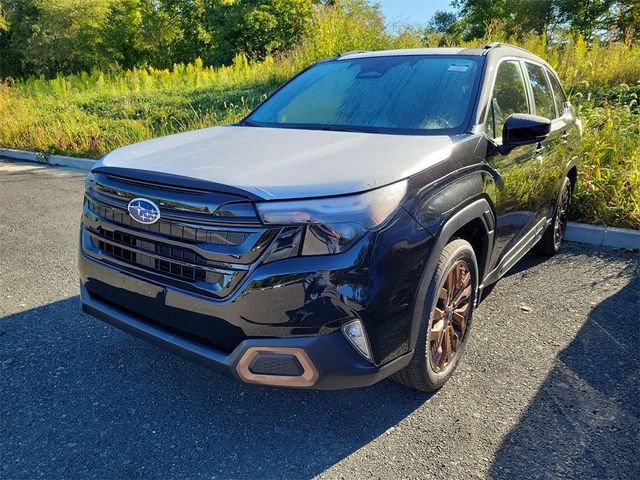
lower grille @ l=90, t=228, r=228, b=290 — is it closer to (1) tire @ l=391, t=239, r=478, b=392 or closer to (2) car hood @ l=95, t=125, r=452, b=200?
(2) car hood @ l=95, t=125, r=452, b=200

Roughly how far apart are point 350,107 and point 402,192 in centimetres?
124

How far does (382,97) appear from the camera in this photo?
3.09 meters

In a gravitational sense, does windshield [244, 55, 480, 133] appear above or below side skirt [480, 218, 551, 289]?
above

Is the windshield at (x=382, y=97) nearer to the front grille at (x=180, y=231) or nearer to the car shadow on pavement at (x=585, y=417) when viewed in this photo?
the front grille at (x=180, y=231)

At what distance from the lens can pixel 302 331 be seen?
6.30 feet

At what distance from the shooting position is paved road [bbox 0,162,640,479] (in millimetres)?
2133

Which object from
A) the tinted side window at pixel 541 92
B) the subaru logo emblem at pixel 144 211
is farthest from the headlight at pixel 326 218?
the tinted side window at pixel 541 92

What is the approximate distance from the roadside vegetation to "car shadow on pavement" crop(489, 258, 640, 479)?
106 inches

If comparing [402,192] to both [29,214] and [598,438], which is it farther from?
[29,214]

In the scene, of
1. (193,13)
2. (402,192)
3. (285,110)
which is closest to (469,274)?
(402,192)

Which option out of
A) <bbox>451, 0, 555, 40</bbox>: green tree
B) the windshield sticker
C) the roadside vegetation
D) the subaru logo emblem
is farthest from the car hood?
<bbox>451, 0, 555, 40</bbox>: green tree

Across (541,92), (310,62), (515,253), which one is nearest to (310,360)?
(515,253)

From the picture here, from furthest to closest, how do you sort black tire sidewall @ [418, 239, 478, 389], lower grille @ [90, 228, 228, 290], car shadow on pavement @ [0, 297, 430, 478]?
black tire sidewall @ [418, 239, 478, 389]
car shadow on pavement @ [0, 297, 430, 478]
lower grille @ [90, 228, 228, 290]

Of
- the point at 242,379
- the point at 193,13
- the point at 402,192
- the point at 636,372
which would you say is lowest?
the point at 636,372
